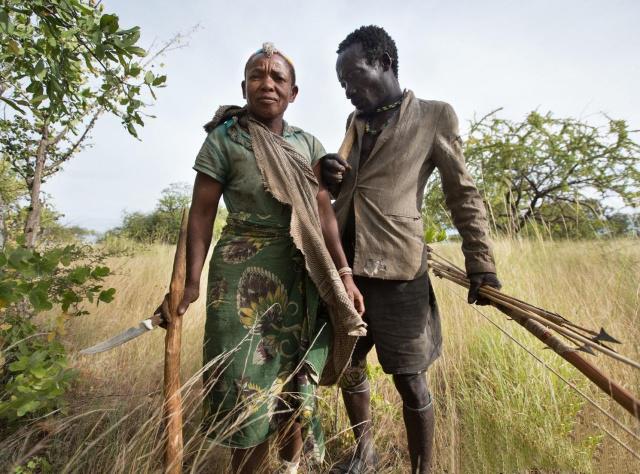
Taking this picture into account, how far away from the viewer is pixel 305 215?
5.58ft

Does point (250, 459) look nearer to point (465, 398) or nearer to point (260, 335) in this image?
point (260, 335)

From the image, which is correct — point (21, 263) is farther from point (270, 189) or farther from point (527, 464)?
point (527, 464)

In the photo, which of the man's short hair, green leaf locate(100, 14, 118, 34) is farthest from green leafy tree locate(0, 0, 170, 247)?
the man's short hair

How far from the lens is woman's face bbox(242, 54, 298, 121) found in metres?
1.75

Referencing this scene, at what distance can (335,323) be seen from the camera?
1.76 meters

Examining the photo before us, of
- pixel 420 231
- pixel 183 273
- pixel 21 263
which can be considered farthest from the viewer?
pixel 420 231

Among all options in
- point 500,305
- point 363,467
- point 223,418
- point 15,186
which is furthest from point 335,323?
point 15,186

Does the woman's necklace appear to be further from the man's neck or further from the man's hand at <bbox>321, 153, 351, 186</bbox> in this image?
the man's neck

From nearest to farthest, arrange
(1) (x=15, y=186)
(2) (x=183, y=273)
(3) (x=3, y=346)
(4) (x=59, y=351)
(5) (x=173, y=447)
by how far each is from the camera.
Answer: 1. (5) (x=173, y=447)
2. (2) (x=183, y=273)
3. (4) (x=59, y=351)
4. (3) (x=3, y=346)
5. (1) (x=15, y=186)

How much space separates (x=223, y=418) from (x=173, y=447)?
0.20m

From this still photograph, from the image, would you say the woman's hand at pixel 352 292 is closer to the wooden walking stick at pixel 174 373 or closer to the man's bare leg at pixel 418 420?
the man's bare leg at pixel 418 420

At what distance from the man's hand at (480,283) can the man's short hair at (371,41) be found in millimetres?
1215

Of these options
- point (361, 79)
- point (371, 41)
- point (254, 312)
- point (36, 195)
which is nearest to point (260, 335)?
point (254, 312)

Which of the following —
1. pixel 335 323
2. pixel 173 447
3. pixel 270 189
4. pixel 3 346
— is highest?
pixel 270 189
